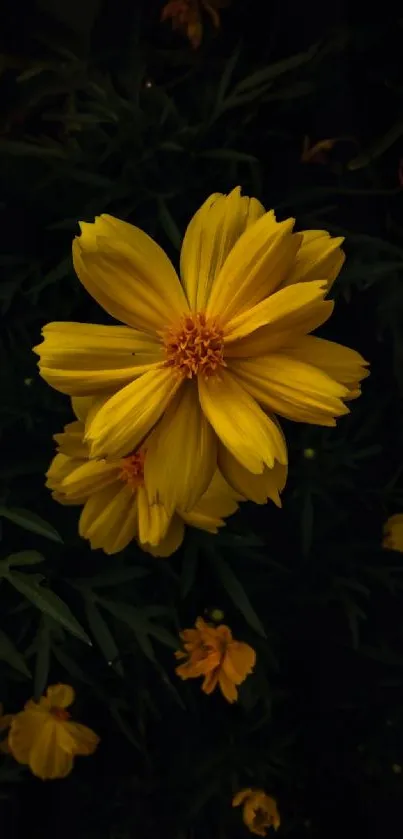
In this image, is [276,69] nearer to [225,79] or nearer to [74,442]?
[225,79]

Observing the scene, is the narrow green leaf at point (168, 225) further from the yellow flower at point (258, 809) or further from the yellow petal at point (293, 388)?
the yellow flower at point (258, 809)

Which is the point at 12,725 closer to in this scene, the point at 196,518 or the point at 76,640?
the point at 76,640

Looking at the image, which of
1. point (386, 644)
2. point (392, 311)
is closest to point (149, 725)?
point (386, 644)

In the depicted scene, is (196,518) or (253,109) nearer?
(196,518)

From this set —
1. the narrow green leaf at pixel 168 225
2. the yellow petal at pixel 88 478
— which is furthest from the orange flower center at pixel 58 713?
the narrow green leaf at pixel 168 225

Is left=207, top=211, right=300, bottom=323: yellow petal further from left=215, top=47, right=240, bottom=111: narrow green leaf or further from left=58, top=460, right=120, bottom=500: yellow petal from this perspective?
left=215, top=47, right=240, bottom=111: narrow green leaf

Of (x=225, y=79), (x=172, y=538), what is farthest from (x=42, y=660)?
(x=225, y=79)

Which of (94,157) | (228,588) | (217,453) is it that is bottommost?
(228,588)
